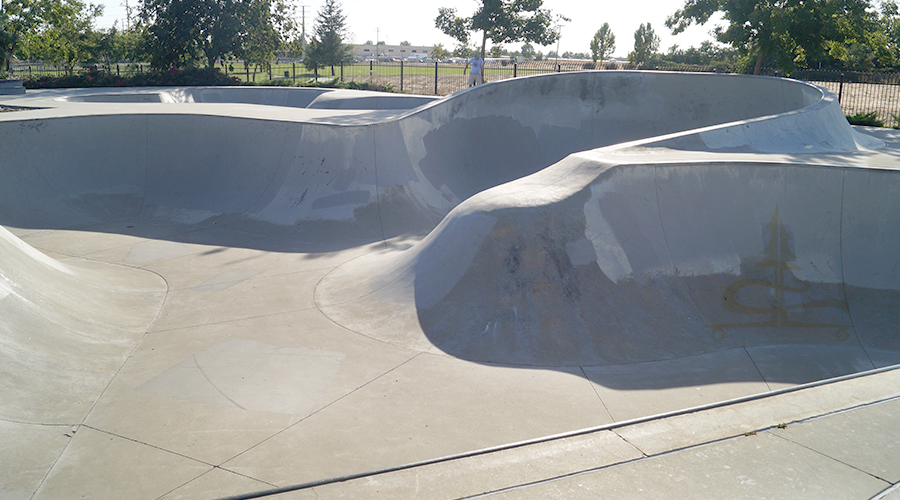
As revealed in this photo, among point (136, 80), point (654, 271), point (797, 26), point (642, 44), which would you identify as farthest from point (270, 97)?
point (642, 44)

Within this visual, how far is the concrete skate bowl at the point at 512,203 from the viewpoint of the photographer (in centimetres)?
639

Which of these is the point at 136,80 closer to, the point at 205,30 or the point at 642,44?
the point at 205,30

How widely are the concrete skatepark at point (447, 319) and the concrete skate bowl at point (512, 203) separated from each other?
4 centimetres

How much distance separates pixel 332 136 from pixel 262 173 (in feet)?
5.84

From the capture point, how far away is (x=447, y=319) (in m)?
6.51

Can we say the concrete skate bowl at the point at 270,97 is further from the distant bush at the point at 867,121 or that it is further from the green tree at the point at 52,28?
the green tree at the point at 52,28

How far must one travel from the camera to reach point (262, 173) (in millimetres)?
11969

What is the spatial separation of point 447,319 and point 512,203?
5.40 ft

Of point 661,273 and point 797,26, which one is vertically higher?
point 797,26

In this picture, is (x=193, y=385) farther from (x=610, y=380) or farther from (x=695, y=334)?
(x=695, y=334)

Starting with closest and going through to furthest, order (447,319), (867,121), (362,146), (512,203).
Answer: (447,319) < (512,203) < (362,146) < (867,121)

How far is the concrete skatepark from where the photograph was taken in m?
3.44

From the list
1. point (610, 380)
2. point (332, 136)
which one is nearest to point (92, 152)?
point (332, 136)

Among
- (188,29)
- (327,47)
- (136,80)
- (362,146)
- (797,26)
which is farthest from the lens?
(327,47)
